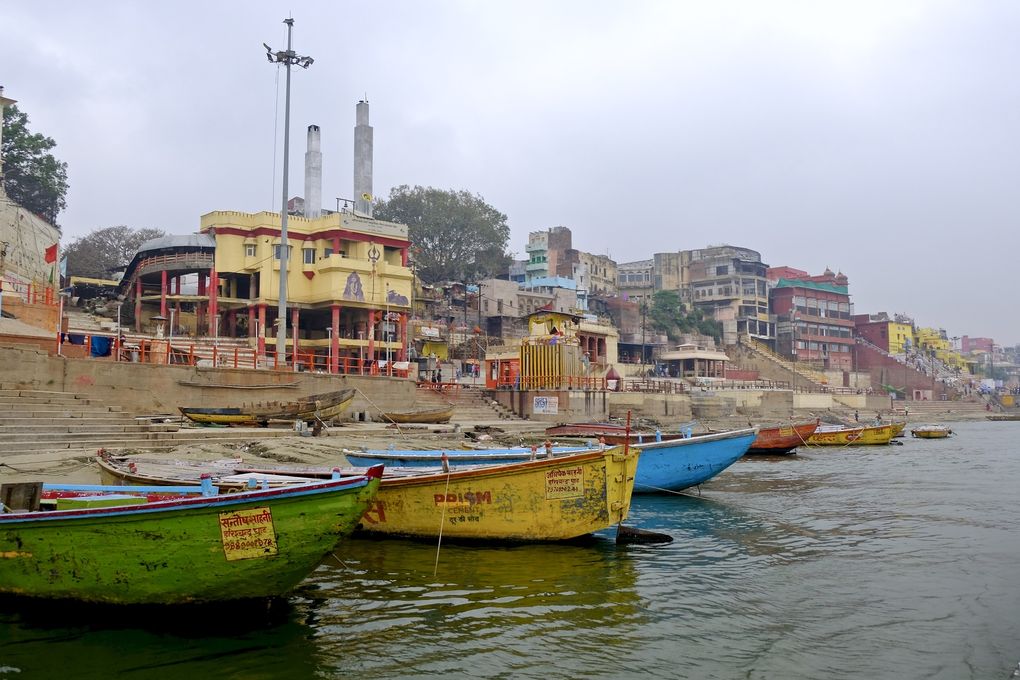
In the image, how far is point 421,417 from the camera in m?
27.8

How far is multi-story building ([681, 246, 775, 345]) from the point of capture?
77.6 metres

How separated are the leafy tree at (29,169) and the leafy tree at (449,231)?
24925 mm

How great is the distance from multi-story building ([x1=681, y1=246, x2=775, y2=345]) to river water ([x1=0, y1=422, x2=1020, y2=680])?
6708 cm

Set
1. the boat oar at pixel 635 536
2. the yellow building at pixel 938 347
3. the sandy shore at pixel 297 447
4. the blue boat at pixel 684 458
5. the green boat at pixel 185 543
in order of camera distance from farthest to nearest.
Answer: the yellow building at pixel 938 347 → the blue boat at pixel 684 458 → the sandy shore at pixel 297 447 → the boat oar at pixel 635 536 → the green boat at pixel 185 543

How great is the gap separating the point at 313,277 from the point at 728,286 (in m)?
52.9

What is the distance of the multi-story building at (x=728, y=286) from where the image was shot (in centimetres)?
7756

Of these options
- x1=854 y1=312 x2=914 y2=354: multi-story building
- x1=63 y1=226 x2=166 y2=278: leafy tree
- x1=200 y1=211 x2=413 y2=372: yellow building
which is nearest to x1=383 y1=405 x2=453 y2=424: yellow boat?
x1=200 y1=211 x2=413 y2=372: yellow building

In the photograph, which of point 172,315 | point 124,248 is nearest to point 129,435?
point 172,315

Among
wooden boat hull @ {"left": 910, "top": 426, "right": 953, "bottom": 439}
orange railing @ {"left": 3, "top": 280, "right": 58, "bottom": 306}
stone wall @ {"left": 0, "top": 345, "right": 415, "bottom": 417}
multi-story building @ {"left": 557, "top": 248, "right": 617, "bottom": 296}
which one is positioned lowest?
wooden boat hull @ {"left": 910, "top": 426, "right": 953, "bottom": 439}

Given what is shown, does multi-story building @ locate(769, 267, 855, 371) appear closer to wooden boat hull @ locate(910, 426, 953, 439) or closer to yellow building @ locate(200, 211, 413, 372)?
wooden boat hull @ locate(910, 426, 953, 439)

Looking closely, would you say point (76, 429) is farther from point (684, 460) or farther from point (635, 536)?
point (684, 460)

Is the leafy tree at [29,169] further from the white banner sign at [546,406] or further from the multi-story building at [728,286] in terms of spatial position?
the multi-story building at [728,286]

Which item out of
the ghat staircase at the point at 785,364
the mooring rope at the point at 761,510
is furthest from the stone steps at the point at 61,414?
the ghat staircase at the point at 785,364

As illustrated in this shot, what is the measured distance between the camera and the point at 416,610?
7594 millimetres
